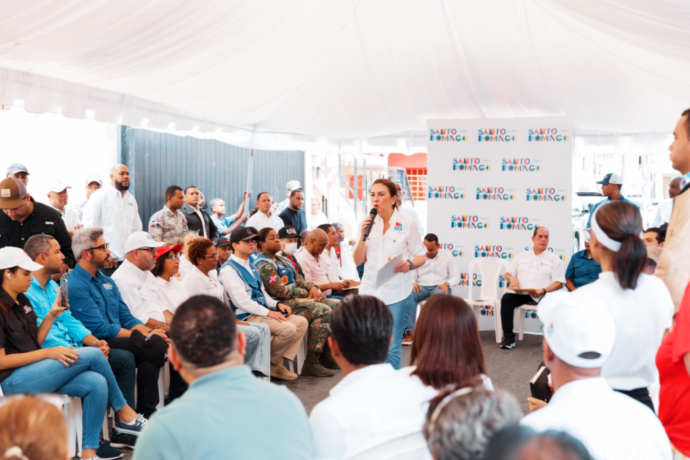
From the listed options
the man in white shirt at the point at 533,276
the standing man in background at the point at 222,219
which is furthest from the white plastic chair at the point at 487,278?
the standing man in background at the point at 222,219

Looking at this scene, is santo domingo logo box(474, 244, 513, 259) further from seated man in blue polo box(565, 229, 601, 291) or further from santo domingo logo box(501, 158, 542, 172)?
seated man in blue polo box(565, 229, 601, 291)

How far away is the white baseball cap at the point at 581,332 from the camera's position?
1.48 meters

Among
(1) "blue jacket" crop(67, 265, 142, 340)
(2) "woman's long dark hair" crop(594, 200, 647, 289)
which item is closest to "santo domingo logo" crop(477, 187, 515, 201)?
(1) "blue jacket" crop(67, 265, 142, 340)

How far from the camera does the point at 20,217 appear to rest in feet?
15.2

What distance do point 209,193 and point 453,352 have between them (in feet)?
27.9

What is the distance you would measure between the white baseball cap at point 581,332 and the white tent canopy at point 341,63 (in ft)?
9.17

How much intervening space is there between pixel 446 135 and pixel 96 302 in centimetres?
486

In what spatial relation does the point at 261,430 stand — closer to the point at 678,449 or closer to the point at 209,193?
the point at 678,449

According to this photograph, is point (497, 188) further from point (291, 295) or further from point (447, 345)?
point (447, 345)

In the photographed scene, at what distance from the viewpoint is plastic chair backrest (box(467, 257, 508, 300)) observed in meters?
7.39

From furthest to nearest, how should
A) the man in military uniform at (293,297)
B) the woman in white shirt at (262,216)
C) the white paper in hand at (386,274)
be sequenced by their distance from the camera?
1. the woman in white shirt at (262,216)
2. the man in military uniform at (293,297)
3. the white paper in hand at (386,274)

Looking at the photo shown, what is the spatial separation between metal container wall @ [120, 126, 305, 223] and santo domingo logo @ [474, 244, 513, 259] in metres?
4.43

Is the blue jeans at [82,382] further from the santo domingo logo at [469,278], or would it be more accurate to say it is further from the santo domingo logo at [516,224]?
the santo domingo logo at [516,224]

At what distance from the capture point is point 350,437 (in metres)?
1.69
